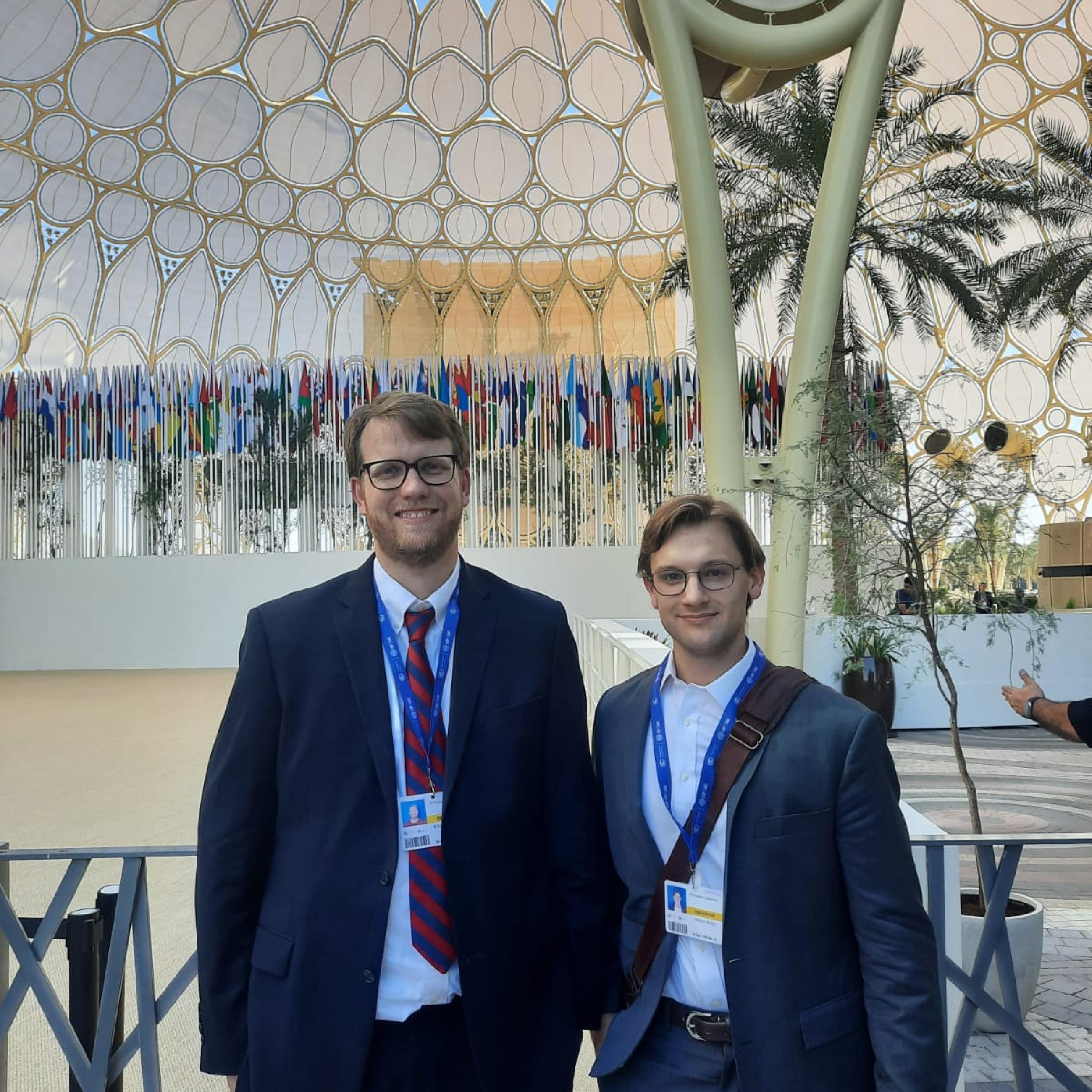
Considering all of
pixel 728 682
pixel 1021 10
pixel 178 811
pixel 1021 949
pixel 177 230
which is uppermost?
pixel 1021 10

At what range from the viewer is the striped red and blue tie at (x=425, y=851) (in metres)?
2.04

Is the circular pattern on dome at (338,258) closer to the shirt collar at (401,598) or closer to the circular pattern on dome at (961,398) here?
the circular pattern on dome at (961,398)

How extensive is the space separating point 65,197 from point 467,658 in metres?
41.1

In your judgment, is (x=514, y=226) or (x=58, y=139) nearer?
(x=58, y=139)

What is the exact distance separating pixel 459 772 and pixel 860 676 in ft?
45.7

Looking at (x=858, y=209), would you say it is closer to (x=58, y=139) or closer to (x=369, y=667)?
(x=369, y=667)

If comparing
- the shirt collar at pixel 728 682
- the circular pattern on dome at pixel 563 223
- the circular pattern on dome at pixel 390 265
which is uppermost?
the circular pattern on dome at pixel 563 223

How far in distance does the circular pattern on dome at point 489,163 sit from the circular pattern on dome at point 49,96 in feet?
48.2

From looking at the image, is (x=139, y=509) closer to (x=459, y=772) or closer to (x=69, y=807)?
(x=69, y=807)

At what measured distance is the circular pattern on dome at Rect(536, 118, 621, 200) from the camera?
42969 mm

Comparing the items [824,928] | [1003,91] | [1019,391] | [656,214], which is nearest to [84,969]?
[824,928]

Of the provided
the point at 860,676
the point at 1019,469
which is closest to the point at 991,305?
the point at 860,676

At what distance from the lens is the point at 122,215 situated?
38406 millimetres

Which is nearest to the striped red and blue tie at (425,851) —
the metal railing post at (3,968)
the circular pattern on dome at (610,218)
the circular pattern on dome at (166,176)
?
the metal railing post at (3,968)
